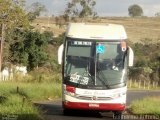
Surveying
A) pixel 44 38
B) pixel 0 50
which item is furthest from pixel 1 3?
pixel 44 38

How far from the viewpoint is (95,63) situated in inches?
794

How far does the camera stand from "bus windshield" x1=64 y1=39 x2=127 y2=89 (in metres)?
20.0

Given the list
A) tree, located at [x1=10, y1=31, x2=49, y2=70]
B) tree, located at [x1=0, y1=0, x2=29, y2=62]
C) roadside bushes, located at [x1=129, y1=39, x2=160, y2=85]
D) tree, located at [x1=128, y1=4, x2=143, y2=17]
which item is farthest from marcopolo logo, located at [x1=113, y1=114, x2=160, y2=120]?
tree, located at [x1=128, y1=4, x2=143, y2=17]

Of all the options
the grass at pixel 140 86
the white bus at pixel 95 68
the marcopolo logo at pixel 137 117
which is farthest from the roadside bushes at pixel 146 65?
the white bus at pixel 95 68

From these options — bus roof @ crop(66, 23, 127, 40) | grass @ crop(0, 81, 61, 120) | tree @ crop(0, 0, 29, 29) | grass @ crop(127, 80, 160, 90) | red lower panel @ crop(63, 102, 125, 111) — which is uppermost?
bus roof @ crop(66, 23, 127, 40)

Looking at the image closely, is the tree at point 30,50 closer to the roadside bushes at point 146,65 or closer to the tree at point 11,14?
the tree at point 11,14

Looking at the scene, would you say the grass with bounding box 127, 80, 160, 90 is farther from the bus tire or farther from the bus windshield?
the bus windshield

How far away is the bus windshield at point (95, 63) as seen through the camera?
65.6 ft

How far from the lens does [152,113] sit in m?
21.0

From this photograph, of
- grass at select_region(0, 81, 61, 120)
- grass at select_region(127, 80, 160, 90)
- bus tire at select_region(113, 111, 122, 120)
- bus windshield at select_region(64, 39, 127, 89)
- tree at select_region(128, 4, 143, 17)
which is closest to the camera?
grass at select_region(0, 81, 61, 120)

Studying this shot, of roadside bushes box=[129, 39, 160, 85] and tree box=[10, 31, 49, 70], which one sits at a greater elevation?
tree box=[10, 31, 49, 70]

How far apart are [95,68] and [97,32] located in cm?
145

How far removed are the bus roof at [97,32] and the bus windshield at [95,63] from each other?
0.67 ft

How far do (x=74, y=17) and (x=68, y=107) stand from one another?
44.3 m
